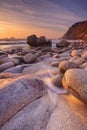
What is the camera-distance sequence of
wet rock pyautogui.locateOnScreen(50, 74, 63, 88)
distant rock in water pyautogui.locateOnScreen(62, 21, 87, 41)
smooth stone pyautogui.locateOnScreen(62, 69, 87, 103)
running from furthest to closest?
distant rock in water pyautogui.locateOnScreen(62, 21, 87, 41)
wet rock pyautogui.locateOnScreen(50, 74, 63, 88)
smooth stone pyautogui.locateOnScreen(62, 69, 87, 103)

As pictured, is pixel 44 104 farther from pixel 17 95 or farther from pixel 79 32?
pixel 79 32

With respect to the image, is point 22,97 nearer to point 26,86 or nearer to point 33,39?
point 26,86

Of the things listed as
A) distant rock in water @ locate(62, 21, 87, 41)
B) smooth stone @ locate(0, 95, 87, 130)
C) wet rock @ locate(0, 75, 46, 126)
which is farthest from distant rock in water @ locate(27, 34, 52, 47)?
distant rock in water @ locate(62, 21, 87, 41)

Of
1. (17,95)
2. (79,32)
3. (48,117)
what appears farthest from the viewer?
(79,32)

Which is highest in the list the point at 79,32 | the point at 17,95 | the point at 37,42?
the point at 17,95

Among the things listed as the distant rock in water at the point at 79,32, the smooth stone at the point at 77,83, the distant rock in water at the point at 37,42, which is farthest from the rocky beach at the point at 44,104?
the distant rock in water at the point at 79,32

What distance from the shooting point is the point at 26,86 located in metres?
2.30

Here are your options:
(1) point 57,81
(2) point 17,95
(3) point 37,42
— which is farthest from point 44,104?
(3) point 37,42

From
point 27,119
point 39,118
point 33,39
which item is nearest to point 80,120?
point 39,118

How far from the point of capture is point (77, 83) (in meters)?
2.28

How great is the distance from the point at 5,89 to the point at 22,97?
0.75 feet

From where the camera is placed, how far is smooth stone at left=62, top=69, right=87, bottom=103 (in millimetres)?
2168

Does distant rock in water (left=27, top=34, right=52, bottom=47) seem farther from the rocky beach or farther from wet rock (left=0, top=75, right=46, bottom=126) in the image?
wet rock (left=0, top=75, right=46, bottom=126)

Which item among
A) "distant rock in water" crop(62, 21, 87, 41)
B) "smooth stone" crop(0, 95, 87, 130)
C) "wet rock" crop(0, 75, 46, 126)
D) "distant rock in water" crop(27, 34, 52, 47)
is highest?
"wet rock" crop(0, 75, 46, 126)
